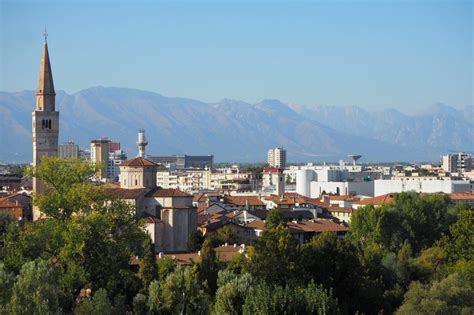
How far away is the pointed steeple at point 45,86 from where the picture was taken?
254 ft

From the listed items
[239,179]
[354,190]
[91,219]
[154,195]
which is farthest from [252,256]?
[239,179]

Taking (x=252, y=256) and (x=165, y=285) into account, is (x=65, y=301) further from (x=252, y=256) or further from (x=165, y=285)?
(x=252, y=256)

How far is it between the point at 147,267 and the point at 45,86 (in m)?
34.0

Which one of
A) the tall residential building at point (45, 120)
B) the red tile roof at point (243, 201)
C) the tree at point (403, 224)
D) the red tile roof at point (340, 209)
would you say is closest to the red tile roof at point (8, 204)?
the tall residential building at point (45, 120)

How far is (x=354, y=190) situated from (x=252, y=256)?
8855 centimetres

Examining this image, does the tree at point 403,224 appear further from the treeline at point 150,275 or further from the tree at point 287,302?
the tree at point 287,302

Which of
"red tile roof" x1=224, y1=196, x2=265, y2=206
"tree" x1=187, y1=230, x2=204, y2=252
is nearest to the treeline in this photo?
"tree" x1=187, y1=230, x2=204, y2=252

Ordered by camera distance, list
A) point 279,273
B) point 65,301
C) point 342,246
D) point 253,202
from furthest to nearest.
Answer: point 253,202, point 342,246, point 279,273, point 65,301

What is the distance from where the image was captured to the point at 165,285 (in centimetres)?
4066

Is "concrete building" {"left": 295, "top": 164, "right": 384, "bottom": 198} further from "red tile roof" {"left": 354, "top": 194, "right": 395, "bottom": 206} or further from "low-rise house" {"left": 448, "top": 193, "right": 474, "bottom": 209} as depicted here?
"red tile roof" {"left": 354, "top": 194, "right": 395, "bottom": 206}

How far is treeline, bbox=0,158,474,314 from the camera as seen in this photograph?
118ft

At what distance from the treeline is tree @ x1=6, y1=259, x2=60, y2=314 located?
0.13ft

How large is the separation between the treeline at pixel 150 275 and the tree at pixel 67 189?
0.12ft

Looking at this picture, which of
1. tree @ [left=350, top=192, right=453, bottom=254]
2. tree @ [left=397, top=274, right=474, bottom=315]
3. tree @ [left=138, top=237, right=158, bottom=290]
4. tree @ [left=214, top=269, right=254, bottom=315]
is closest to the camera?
tree @ [left=214, top=269, right=254, bottom=315]
